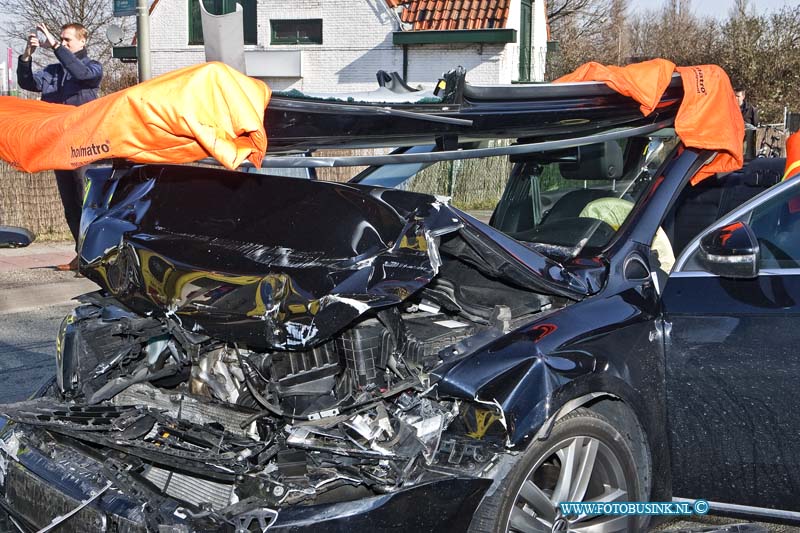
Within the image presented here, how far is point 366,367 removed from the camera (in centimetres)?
342

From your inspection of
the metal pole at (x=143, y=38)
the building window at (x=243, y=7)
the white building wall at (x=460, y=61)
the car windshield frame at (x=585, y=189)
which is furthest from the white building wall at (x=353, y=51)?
the car windshield frame at (x=585, y=189)

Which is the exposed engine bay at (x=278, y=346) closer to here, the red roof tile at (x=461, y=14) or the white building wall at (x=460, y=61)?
the white building wall at (x=460, y=61)

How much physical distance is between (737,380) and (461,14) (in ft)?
69.1

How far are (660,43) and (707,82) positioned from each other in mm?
35855

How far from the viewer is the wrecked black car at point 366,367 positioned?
3.12m

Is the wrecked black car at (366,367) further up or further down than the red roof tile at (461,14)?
further down

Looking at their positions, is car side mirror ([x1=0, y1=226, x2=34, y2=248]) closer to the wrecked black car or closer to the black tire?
the wrecked black car

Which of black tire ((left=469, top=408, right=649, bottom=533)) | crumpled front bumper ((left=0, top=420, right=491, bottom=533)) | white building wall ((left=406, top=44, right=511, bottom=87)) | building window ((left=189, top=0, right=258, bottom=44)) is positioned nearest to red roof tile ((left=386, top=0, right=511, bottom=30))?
white building wall ((left=406, top=44, right=511, bottom=87))

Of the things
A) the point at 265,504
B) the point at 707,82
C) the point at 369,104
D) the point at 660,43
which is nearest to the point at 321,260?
the point at 369,104

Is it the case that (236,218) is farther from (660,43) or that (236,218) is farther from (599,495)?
(660,43)

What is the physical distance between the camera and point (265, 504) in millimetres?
2971

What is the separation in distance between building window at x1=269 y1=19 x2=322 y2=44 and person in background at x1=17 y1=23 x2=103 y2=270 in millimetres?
16200

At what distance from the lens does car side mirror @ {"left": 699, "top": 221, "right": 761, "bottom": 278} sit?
3525 millimetres

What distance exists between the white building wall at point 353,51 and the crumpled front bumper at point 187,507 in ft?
69.7
